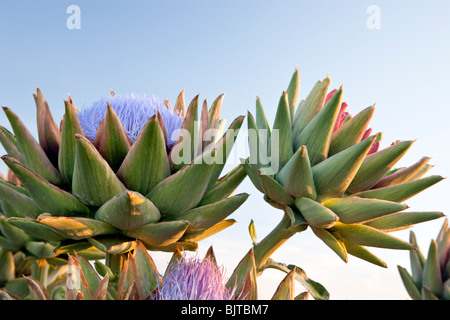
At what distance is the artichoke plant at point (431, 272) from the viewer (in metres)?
1.95

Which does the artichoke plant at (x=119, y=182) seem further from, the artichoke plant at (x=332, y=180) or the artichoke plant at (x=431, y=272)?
the artichoke plant at (x=431, y=272)

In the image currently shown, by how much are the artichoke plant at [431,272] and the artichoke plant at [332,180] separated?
864 millimetres

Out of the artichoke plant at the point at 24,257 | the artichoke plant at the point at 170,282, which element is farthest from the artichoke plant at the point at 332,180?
the artichoke plant at the point at 24,257

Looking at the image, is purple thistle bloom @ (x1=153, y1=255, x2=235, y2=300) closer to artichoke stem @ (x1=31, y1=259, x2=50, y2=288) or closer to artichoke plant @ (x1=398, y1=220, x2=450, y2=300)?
artichoke stem @ (x1=31, y1=259, x2=50, y2=288)

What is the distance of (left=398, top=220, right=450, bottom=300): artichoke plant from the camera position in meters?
1.95

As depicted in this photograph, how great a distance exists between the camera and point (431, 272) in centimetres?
196

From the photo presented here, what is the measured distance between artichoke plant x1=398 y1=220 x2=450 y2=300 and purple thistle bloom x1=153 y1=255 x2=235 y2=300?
53.3 inches

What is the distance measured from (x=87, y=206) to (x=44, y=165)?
0.53ft

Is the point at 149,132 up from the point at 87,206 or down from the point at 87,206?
up

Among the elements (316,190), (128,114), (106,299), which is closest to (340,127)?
(316,190)

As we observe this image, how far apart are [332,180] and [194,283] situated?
1.46 ft
